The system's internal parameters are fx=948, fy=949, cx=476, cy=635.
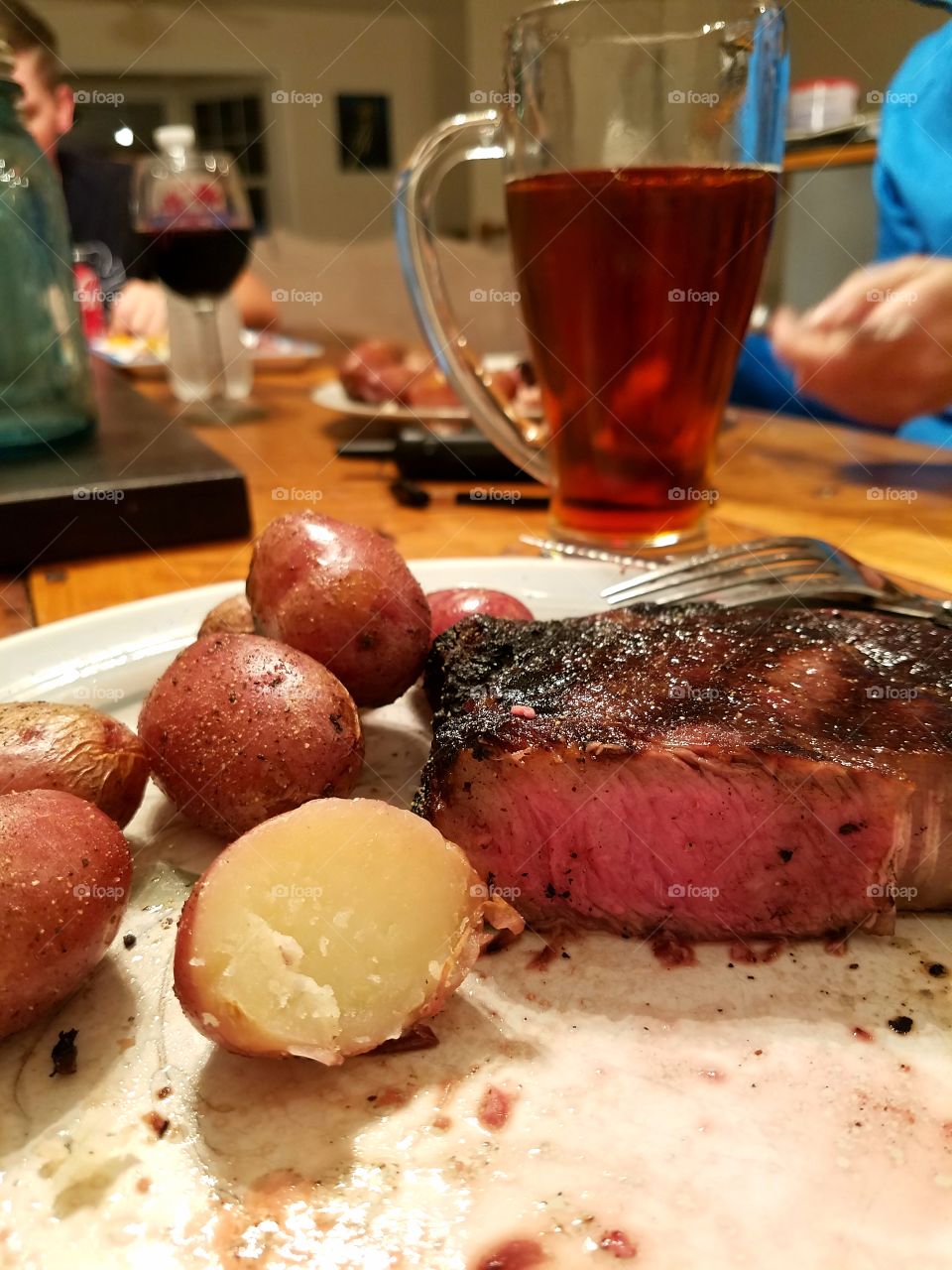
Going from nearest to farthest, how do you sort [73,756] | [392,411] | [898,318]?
[73,756]
[392,411]
[898,318]

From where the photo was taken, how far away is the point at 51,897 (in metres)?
0.67

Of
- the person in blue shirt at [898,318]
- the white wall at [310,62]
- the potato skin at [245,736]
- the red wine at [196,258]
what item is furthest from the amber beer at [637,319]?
the white wall at [310,62]

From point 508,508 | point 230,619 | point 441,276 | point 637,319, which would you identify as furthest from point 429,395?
point 230,619

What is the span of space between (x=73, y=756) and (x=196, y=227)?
2.28 m

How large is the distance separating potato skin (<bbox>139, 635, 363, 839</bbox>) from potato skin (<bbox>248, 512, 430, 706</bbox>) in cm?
8

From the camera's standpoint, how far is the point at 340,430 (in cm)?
254

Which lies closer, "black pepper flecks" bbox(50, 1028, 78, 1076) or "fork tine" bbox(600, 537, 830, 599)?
"black pepper flecks" bbox(50, 1028, 78, 1076)

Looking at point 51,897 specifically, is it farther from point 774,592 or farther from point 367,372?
point 367,372

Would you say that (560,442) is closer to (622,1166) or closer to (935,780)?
(935,780)

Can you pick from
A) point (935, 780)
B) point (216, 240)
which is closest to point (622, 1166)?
point (935, 780)

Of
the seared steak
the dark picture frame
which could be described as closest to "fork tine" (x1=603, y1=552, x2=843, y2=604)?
the seared steak

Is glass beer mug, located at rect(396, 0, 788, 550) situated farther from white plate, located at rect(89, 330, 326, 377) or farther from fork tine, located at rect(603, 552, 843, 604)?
white plate, located at rect(89, 330, 326, 377)

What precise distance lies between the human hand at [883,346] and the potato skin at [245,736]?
212 centimetres

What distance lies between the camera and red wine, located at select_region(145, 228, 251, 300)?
8.82 ft
